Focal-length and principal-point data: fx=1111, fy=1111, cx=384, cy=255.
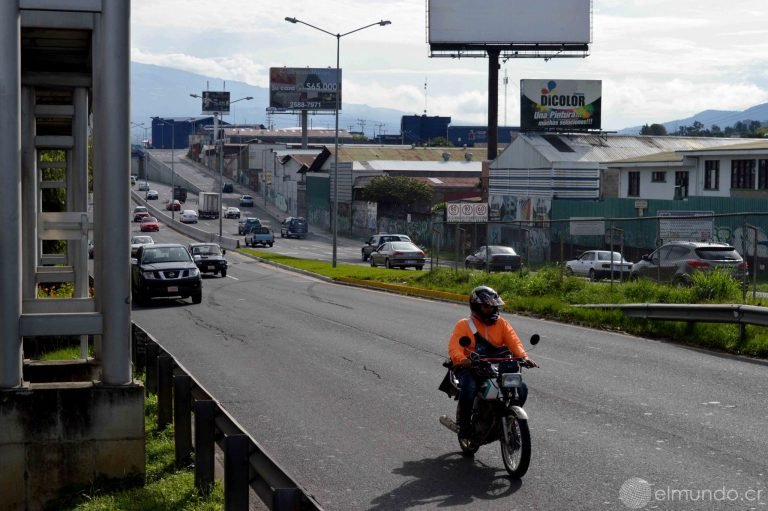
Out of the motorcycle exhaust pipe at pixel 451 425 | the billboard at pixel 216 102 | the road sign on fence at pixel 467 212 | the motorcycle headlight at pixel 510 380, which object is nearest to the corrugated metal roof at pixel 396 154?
the road sign on fence at pixel 467 212

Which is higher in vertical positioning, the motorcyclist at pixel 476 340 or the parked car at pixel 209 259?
the motorcyclist at pixel 476 340

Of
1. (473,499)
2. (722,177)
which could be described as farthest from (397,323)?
(722,177)

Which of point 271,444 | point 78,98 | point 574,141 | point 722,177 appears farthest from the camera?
point 574,141

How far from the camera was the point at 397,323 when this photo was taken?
2384cm

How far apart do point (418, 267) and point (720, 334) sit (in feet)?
108

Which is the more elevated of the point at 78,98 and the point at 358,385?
the point at 78,98

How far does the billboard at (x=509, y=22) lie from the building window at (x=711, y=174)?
1781 centimetres

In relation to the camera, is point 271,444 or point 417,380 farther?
point 417,380

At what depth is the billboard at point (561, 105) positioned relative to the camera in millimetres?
77000

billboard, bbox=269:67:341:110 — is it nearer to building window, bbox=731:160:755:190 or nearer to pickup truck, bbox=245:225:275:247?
pickup truck, bbox=245:225:275:247

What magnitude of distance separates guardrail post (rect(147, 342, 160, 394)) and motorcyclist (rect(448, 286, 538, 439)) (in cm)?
421

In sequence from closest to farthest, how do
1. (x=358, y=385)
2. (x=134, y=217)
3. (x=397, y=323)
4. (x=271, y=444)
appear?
(x=271, y=444) → (x=358, y=385) → (x=397, y=323) → (x=134, y=217)

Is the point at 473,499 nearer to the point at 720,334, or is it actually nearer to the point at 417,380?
the point at 417,380

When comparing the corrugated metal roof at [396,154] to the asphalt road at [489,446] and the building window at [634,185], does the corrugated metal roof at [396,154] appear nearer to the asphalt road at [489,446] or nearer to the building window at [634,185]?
the building window at [634,185]
